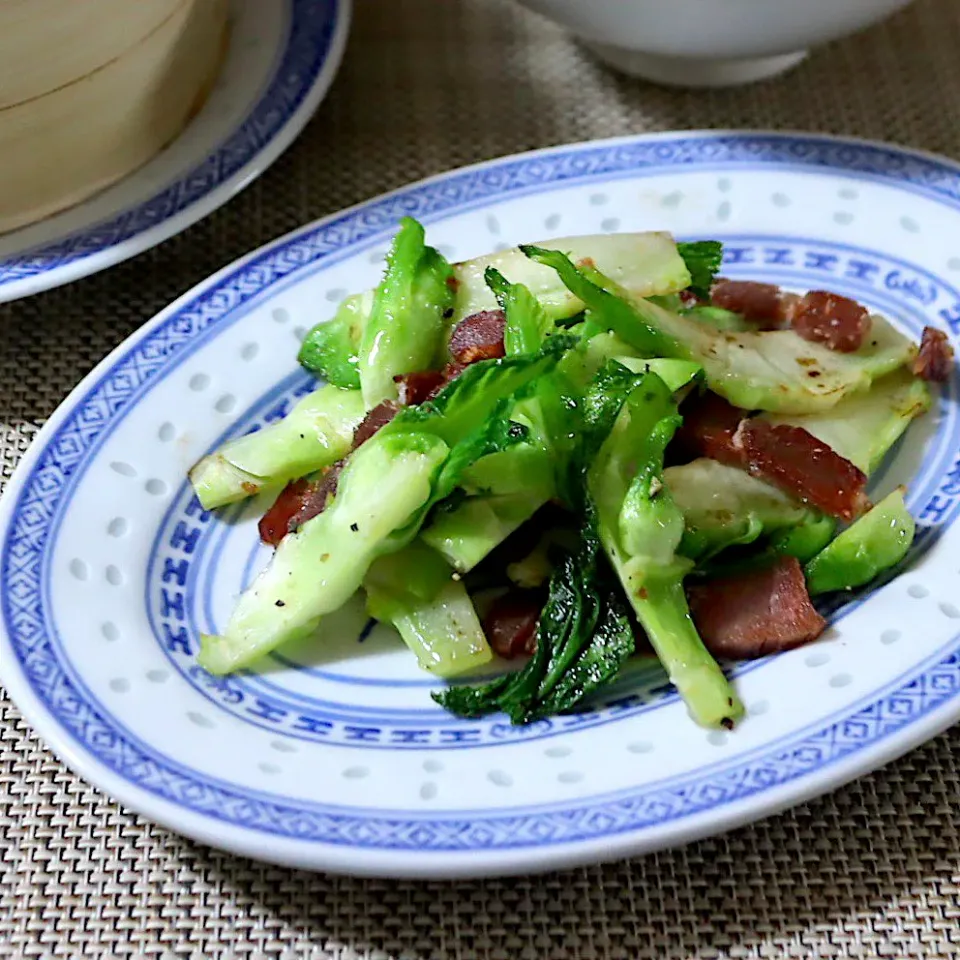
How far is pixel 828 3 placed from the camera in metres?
2.29

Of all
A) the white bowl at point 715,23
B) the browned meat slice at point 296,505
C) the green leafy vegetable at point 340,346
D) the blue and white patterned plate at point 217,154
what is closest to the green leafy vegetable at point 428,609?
the browned meat slice at point 296,505

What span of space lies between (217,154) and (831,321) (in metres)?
1.24

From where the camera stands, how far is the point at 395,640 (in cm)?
170

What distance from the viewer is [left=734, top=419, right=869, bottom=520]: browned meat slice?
1.68m

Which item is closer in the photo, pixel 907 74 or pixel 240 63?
pixel 240 63

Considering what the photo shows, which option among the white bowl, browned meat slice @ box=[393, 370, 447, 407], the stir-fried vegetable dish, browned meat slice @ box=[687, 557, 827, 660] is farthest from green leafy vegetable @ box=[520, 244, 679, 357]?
the white bowl

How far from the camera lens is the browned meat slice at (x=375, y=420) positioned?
172cm

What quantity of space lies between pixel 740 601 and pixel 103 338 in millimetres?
→ 1366

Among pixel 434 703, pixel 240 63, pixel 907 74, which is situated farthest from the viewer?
pixel 907 74

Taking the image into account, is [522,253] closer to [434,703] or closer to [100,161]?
[434,703]

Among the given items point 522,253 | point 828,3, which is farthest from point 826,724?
point 828,3

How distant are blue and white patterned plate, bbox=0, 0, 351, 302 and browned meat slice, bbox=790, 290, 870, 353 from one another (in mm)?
1081

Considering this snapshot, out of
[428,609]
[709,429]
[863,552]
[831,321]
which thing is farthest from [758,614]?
[831,321]

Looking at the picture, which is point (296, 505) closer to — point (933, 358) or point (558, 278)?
point (558, 278)
